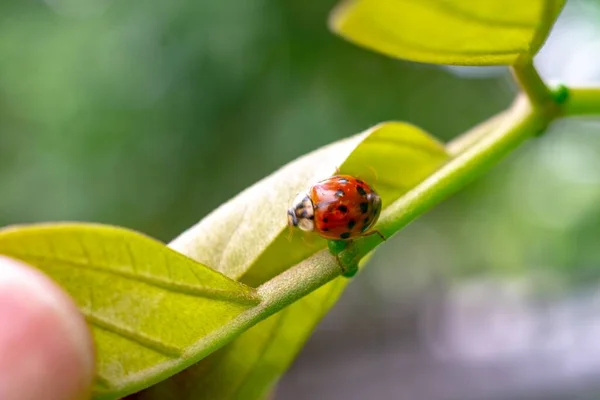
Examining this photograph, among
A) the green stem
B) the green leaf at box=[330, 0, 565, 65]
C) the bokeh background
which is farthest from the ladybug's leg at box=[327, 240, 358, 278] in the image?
the bokeh background

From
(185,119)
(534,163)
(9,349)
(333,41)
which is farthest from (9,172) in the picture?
(534,163)

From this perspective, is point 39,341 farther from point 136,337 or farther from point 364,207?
point 364,207

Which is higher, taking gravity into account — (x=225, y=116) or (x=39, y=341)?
(x=39, y=341)

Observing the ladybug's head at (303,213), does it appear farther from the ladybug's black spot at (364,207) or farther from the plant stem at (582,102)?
the plant stem at (582,102)

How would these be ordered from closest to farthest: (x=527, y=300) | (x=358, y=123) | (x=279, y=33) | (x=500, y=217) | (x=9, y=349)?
(x=9, y=349) → (x=358, y=123) → (x=279, y=33) → (x=527, y=300) → (x=500, y=217)

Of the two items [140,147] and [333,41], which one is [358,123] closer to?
[333,41]

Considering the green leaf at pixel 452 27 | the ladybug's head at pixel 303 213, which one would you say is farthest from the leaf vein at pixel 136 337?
the green leaf at pixel 452 27

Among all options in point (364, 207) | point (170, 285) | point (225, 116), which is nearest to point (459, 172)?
point (364, 207)
